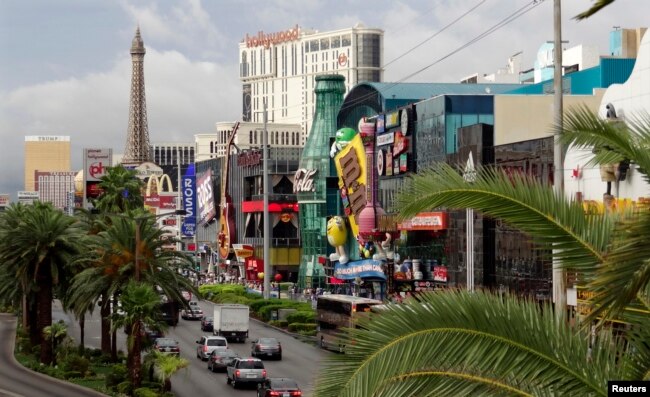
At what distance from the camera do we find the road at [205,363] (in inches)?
2133

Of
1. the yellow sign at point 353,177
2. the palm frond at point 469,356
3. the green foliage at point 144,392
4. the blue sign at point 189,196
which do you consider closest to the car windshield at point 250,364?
the green foliage at point 144,392

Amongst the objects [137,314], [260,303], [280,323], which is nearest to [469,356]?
[137,314]

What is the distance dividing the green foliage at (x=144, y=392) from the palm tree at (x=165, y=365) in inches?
36.7

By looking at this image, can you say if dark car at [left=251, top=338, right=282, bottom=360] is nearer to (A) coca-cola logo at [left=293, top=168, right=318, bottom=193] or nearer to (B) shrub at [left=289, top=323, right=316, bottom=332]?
(B) shrub at [left=289, top=323, right=316, bottom=332]

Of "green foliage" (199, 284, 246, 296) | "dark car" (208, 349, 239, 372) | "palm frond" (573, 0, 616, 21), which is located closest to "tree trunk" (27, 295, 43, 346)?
"dark car" (208, 349, 239, 372)

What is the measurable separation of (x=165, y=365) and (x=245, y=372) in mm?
4551

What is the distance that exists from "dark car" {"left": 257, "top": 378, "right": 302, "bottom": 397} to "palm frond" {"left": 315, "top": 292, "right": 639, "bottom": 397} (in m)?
33.1

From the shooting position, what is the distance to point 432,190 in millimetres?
12820

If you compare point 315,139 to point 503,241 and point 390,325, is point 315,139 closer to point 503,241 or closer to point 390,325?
point 503,241

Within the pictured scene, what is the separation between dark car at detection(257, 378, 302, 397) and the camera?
45.3m

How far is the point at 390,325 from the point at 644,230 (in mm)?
2979

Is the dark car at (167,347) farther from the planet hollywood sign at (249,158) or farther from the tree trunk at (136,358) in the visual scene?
the planet hollywood sign at (249,158)

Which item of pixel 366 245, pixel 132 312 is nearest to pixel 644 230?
pixel 132 312

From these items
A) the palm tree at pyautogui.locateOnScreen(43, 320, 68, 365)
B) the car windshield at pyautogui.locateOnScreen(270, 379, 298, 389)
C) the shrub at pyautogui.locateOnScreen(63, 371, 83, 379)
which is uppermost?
the palm tree at pyautogui.locateOnScreen(43, 320, 68, 365)
